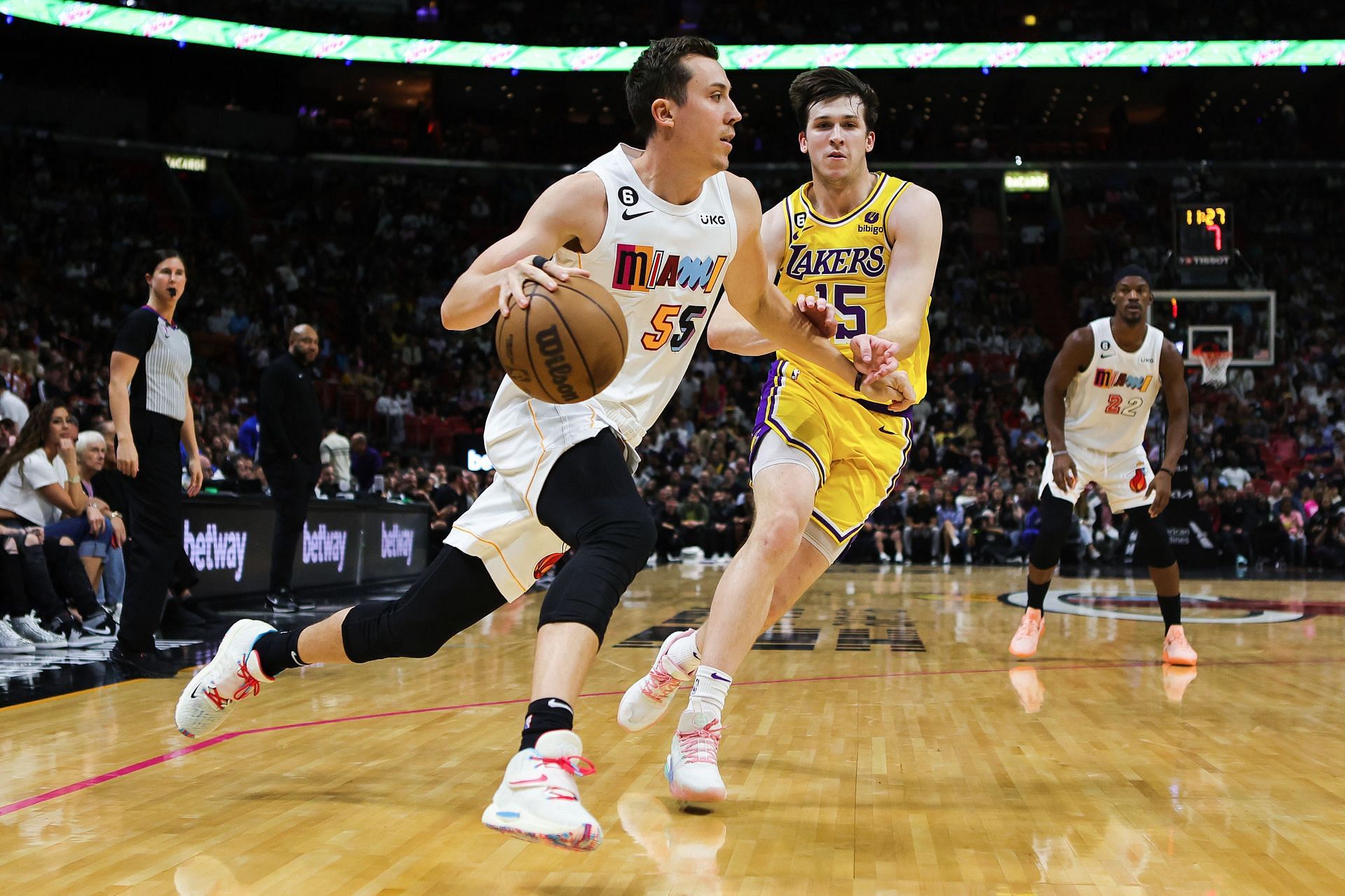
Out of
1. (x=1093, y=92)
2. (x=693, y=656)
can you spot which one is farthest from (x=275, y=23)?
(x=693, y=656)

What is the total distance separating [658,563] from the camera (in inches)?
656

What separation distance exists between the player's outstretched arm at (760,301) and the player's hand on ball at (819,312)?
6 centimetres

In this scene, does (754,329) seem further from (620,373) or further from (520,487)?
(520,487)

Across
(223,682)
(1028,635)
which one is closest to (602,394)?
(223,682)

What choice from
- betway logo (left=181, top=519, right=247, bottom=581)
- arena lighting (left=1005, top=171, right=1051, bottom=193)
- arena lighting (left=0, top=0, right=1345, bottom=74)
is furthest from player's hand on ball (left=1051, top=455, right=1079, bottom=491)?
arena lighting (left=1005, top=171, right=1051, bottom=193)

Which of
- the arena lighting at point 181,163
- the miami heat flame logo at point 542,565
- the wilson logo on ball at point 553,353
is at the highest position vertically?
the arena lighting at point 181,163

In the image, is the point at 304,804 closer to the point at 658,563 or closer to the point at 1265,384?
the point at 658,563

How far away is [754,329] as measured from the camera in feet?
12.8

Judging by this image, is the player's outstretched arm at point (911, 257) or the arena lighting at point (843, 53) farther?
the arena lighting at point (843, 53)

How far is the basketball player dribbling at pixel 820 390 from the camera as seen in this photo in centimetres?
371

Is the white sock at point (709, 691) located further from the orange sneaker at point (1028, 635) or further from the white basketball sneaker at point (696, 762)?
the orange sneaker at point (1028, 635)

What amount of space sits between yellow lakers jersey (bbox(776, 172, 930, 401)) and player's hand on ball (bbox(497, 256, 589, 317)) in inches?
71.7

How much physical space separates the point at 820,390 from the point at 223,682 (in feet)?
6.85

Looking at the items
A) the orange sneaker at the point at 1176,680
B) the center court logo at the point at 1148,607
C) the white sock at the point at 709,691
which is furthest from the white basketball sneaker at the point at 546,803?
the center court logo at the point at 1148,607
